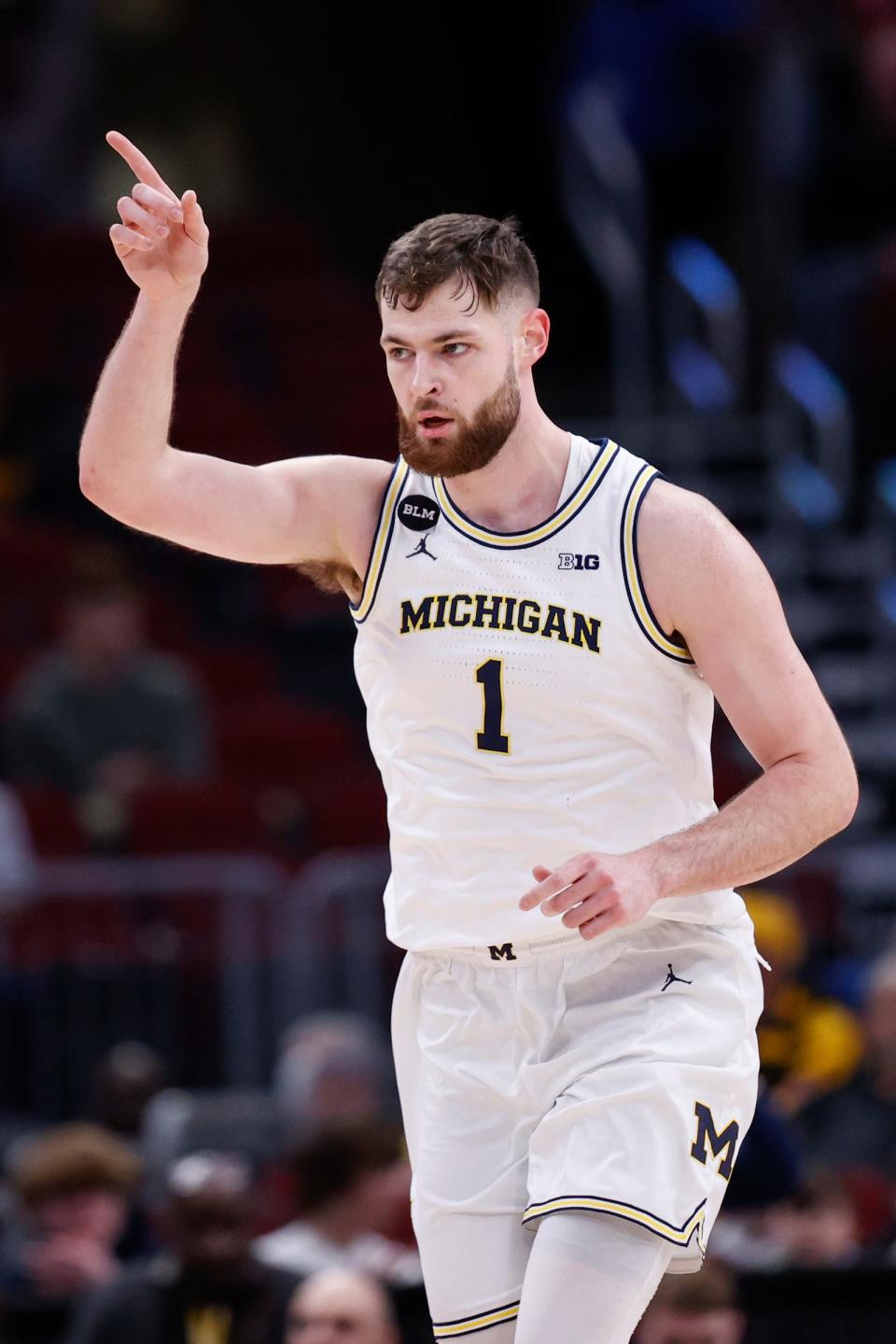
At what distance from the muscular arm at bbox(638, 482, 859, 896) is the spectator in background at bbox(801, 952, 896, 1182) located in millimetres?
4693

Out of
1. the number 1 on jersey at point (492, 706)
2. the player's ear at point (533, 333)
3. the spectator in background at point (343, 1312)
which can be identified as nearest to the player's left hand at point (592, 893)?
the number 1 on jersey at point (492, 706)

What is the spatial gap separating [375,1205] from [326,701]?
22.3ft

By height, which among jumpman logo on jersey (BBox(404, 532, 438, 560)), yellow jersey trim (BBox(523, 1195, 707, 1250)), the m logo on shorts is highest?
jumpman logo on jersey (BBox(404, 532, 438, 560))

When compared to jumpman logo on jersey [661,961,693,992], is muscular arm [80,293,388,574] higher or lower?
higher

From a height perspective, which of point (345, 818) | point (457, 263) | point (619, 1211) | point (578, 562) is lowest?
point (345, 818)

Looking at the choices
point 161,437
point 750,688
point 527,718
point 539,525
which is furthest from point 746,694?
point 161,437

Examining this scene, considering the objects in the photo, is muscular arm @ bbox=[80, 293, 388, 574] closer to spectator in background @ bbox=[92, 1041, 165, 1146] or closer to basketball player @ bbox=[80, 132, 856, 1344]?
basketball player @ bbox=[80, 132, 856, 1344]

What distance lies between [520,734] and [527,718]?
4 centimetres

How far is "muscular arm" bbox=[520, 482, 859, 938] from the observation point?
468 cm

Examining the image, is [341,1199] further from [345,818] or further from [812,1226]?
[345,818]

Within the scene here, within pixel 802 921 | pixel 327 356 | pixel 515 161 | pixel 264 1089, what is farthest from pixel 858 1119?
pixel 515 161

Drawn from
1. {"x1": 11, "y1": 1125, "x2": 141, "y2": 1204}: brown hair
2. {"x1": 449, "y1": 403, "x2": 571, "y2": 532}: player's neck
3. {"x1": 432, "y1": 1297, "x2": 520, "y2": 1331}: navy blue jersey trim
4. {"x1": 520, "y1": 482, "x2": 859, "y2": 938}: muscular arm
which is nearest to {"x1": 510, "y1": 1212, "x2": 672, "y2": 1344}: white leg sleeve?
{"x1": 432, "y1": 1297, "x2": 520, "y2": 1331}: navy blue jersey trim

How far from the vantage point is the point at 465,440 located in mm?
4918

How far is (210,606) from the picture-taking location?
1496 centimetres
